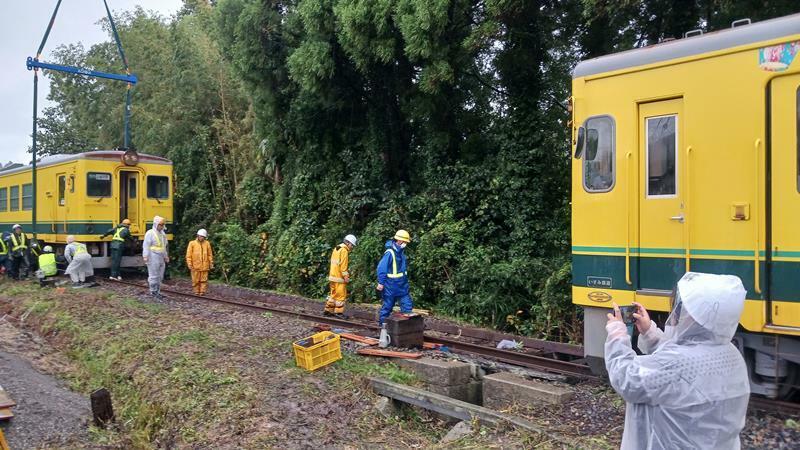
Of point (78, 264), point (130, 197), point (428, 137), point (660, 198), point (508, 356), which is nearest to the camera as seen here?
point (660, 198)

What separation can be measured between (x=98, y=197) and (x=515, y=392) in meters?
14.2

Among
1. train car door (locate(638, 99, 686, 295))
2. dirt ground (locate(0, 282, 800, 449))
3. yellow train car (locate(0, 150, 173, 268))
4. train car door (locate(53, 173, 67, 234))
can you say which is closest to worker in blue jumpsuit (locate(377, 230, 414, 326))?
dirt ground (locate(0, 282, 800, 449))

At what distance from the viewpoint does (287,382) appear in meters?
7.21

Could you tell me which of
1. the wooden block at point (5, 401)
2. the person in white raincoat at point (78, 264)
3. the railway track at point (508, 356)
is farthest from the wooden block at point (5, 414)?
the person in white raincoat at point (78, 264)

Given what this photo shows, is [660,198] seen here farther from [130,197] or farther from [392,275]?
[130,197]

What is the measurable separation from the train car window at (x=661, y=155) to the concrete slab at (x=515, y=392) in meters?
2.12

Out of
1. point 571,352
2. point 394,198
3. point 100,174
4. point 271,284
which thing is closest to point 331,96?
point 394,198

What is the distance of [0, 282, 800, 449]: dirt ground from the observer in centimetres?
582

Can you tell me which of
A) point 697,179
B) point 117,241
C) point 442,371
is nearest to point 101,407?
point 442,371

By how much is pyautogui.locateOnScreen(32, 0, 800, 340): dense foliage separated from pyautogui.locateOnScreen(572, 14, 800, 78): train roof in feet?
10.4

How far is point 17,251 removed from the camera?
1695 centimetres

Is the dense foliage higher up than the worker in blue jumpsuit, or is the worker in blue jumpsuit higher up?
the dense foliage

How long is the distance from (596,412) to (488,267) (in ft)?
20.0

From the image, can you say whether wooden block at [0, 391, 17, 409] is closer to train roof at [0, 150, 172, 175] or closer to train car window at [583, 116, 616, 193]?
train car window at [583, 116, 616, 193]
